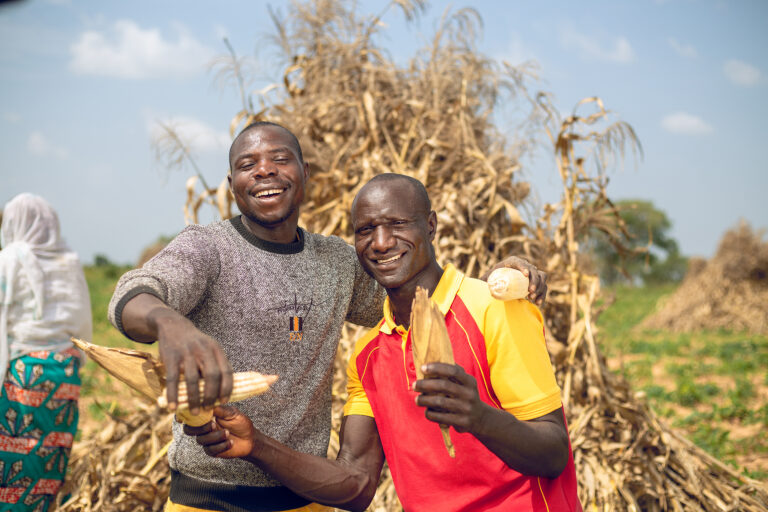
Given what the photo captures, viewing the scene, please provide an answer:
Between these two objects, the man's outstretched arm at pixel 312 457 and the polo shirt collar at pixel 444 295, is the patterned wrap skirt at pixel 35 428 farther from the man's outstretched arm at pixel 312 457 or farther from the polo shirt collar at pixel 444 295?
the polo shirt collar at pixel 444 295

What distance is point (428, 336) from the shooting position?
140 cm

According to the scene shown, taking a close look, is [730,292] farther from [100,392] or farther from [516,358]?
[516,358]

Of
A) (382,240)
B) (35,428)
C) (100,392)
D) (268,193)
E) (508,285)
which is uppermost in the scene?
(268,193)

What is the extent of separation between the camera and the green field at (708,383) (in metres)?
5.26

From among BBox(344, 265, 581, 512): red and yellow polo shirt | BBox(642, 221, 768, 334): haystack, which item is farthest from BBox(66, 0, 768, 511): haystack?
BBox(642, 221, 768, 334): haystack

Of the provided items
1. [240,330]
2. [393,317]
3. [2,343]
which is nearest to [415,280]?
[393,317]

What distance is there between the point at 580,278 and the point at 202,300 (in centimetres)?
248

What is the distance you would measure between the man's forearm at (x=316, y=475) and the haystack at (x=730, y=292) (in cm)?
1329

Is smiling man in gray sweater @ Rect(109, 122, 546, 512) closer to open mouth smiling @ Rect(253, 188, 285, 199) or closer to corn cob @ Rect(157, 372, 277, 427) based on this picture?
open mouth smiling @ Rect(253, 188, 285, 199)

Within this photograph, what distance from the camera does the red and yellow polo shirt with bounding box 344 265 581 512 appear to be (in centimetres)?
166

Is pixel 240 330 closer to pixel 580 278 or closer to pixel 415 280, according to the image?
pixel 415 280

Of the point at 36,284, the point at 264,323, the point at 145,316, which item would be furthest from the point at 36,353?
the point at 145,316

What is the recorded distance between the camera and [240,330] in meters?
1.85

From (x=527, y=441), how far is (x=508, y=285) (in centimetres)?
40
